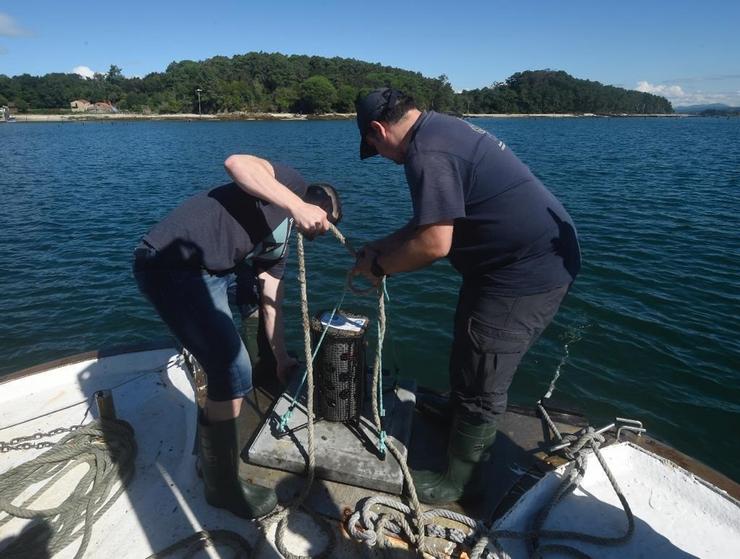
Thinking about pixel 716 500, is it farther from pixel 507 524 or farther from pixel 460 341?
pixel 460 341

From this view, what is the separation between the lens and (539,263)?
260 centimetres

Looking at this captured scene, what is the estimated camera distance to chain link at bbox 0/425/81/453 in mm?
3537

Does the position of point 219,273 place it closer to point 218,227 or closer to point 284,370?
point 218,227

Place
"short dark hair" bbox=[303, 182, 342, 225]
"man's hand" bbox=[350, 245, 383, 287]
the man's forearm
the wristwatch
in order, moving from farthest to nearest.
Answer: the man's forearm, "short dark hair" bbox=[303, 182, 342, 225], "man's hand" bbox=[350, 245, 383, 287], the wristwatch

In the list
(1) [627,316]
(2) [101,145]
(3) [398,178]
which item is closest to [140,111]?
(2) [101,145]

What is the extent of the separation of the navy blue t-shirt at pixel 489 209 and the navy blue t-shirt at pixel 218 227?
0.93 m

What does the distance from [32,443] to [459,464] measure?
337 cm

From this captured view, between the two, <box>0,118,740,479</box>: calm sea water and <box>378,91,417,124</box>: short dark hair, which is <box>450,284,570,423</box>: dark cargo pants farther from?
<box>0,118,740,479</box>: calm sea water

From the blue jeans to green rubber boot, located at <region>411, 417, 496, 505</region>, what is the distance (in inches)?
54.2

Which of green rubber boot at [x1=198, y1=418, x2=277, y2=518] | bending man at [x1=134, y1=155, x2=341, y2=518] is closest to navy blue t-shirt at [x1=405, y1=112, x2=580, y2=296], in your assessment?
bending man at [x1=134, y1=155, x2=341, y2=518]

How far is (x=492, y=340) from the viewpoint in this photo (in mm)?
2666

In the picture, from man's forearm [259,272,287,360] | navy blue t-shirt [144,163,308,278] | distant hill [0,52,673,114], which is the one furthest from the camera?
distant hill [0,52,673,114]

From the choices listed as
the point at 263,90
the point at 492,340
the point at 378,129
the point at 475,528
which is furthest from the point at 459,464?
the point at 263,90

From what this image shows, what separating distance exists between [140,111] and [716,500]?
14895 centimetres
